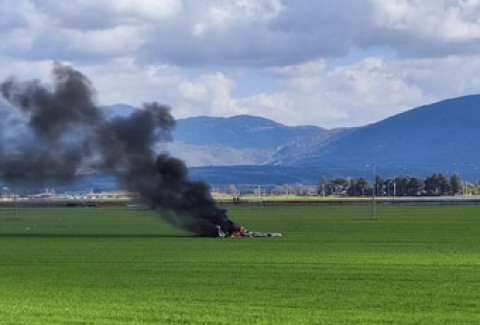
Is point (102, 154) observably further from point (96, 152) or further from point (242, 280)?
point (242, 280)

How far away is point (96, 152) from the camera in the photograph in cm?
7100

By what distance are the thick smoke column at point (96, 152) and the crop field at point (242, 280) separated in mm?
3780

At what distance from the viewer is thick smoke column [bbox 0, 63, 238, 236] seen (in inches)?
2739

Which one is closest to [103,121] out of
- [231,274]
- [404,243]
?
[404,243]

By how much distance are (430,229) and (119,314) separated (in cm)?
5542

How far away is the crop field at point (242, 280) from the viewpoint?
1105 inches

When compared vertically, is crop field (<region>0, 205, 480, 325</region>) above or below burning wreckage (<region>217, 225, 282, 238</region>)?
below

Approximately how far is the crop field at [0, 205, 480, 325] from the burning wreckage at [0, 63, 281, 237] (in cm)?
369

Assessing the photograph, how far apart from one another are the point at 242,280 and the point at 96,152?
3428 centimetres

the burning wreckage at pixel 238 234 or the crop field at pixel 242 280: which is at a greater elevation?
the burning wreckage at pixel 238 234

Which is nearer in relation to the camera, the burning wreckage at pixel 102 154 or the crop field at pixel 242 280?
the crop field at pixel 242 280

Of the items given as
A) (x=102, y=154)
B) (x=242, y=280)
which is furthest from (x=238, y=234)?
(x=242, y=280)

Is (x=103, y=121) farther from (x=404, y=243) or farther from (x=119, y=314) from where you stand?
(x=119, y=314)

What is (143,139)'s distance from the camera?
72.6 meters
